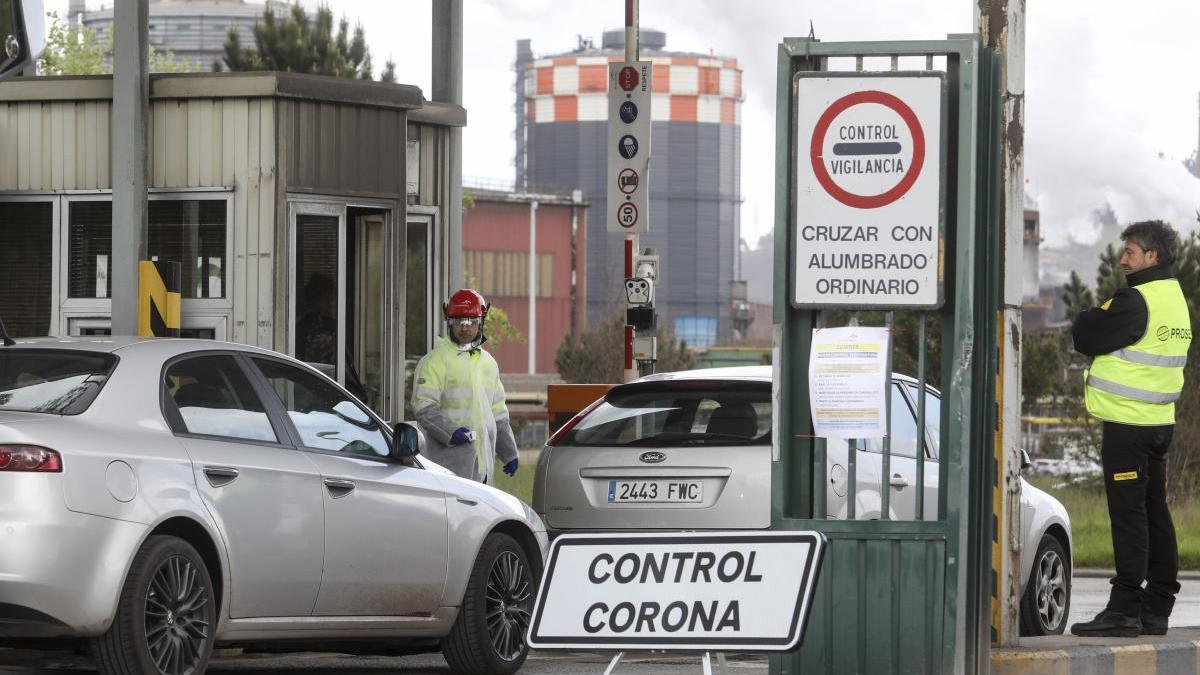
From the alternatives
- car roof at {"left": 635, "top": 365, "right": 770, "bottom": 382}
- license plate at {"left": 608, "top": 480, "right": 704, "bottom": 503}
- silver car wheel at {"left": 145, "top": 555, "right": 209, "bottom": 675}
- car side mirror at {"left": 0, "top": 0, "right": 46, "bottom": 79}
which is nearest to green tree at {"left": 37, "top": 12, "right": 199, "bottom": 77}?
car roof at {"left": 635, "top": 365, "right": 770, "bottom": 382}

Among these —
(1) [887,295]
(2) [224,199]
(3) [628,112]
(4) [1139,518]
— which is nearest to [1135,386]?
(4) [1139,518]

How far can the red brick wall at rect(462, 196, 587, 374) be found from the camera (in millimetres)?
120250

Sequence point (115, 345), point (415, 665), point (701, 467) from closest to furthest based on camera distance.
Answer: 1. point (115, 345)
2. point (415, 665)
3. point (701, 467)

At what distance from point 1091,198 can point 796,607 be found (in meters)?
165

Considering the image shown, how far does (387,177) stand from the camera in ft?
45.1

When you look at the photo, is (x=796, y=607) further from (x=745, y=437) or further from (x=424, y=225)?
(x=424, y=225)

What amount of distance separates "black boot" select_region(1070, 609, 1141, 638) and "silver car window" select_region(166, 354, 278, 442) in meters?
3.67

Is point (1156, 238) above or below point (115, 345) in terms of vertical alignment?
above

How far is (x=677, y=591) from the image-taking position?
5.98m

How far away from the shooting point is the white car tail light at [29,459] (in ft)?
22.7

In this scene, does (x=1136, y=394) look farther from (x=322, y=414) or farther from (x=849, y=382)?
(x=322, y=414)

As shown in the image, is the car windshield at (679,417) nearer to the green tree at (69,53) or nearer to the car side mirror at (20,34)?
the car side mirror at (20,34)

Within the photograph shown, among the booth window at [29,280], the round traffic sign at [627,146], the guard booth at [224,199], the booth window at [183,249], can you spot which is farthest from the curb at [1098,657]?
the round traffic sign at [627,146]

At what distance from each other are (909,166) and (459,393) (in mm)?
4796
